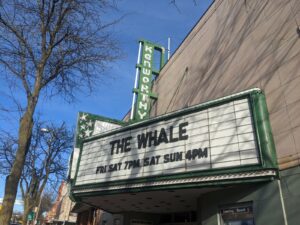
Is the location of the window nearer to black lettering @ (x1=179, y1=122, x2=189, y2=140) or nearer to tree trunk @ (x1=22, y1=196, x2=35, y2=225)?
black lettering @ (x1=179, y1=122, x2=189, y2=140)

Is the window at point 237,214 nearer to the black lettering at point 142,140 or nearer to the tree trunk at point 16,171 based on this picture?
the black lettering at point 142,140

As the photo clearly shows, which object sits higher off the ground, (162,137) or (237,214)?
(162,137)

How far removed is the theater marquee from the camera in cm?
734

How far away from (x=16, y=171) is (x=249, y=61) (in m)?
6.67

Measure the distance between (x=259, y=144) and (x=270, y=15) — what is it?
3.53 metres

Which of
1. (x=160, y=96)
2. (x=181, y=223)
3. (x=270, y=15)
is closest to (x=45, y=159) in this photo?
(x=160, y=96)

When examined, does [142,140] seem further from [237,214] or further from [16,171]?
[16,171]

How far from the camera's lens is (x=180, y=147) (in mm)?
8508

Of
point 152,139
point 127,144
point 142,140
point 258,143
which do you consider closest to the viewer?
point 258,143

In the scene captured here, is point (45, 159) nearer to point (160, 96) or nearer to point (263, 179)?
point (160, 96)

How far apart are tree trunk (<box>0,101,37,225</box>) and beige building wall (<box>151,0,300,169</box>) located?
542 cm

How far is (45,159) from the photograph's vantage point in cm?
2922

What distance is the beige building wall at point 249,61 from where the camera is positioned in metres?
7.21

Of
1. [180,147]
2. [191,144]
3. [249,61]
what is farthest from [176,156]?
[249,61]
